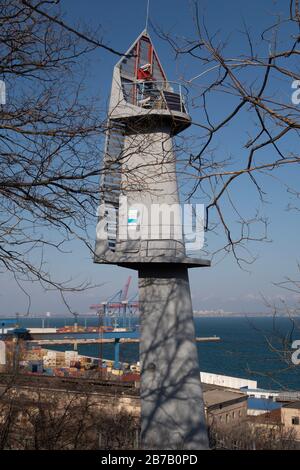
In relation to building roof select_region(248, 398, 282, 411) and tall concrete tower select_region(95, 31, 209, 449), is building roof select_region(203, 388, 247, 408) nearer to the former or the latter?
building roof select_region(248, 398, 282, 411)

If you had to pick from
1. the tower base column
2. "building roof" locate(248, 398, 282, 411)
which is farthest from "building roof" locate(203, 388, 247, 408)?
the tower base column

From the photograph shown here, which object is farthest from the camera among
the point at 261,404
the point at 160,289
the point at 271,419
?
the point at 261,404

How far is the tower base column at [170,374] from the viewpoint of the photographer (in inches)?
340

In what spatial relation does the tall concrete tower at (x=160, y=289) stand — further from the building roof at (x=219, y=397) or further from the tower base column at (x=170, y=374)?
the building roof at (x=219, y=397)

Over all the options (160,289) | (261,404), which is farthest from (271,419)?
(160,289)

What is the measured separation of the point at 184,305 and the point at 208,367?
69379 millimetres

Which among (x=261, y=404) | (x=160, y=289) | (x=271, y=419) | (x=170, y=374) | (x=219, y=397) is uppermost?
(x=160, y=289)

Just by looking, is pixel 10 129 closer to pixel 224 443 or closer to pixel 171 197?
pixel 171 197

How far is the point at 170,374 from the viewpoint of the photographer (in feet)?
28.9

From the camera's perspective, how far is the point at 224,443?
12.8 meters

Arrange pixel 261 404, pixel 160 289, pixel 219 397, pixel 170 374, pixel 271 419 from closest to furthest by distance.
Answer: pixel 170 374 < pixel 160 289 < pixel 271 419 < pixel 219 397 < pixel 261 404

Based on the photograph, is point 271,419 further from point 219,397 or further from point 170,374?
point 170,374

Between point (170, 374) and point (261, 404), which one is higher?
point (170, 374)

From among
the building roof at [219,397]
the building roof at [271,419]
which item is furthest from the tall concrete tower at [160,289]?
the building roof at [219,397]
